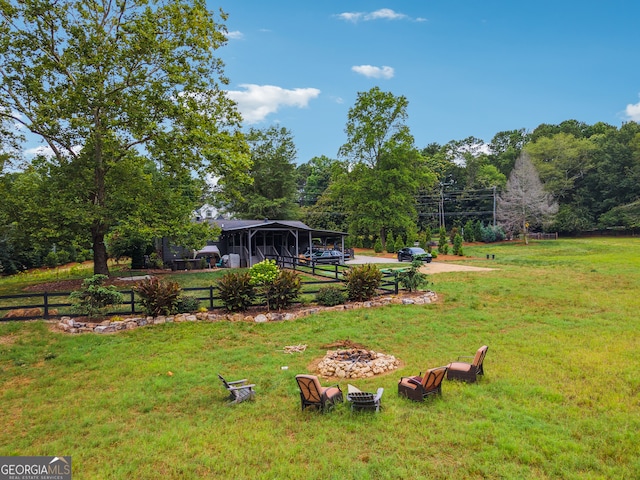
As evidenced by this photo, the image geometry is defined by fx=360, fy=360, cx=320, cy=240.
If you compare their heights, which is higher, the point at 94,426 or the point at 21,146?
the point at 21,146

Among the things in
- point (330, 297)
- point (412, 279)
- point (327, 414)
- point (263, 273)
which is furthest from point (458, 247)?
point (327, 414)

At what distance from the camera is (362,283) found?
12211mm

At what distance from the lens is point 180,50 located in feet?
52.6

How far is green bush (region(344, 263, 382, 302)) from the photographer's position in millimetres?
12195

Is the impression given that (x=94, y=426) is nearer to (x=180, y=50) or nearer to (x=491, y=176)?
(x=180, y=50)

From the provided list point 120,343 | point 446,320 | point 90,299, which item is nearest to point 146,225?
point 90,299

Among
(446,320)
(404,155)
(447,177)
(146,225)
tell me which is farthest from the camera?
(447,177)

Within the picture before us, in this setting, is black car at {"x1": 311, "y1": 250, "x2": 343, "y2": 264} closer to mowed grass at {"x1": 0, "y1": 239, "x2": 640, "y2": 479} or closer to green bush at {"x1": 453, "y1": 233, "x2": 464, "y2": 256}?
green bush at {"x1": 453, "y1": 233, "x2": 464, "y2": 256}

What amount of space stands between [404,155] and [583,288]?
79.4ft

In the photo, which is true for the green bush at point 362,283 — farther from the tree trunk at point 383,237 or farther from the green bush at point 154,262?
the tree trunk at point 383,237

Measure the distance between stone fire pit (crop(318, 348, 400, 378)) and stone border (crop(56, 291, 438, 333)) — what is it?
11.2 ft

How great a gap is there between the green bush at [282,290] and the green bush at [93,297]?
4.21m

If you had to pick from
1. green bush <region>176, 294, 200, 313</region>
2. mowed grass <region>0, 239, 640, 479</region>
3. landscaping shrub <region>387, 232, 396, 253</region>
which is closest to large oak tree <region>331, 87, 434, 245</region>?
landscaping shrub <region>387, 232, 396, 253</region>

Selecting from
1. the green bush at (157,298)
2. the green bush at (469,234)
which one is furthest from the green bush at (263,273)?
the green bush at (469,234)
